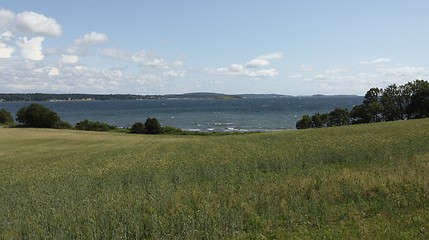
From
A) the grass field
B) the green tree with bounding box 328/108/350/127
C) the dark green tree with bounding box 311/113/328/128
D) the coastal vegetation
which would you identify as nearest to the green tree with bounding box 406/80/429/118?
the green tree with bounding box 328/108/350/127

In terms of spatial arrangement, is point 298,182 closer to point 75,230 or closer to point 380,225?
point 380,225

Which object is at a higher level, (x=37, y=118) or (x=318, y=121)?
(x=37, y=118)

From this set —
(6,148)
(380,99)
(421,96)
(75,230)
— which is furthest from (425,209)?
(380,99)

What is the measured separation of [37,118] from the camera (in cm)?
9575

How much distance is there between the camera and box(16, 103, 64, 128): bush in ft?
313

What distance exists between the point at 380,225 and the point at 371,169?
23.7 ft

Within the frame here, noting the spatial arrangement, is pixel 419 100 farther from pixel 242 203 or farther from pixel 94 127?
pixel 242 203

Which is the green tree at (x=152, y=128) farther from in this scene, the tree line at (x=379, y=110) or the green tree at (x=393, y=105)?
the green tree at (x=393, y=105)

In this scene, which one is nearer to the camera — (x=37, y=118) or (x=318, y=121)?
(x=37, y=118)

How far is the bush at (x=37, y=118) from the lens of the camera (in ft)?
313

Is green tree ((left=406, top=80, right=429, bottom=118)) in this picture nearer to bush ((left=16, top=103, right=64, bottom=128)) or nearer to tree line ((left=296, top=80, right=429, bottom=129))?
tree line ((left=296, top=80, right=429, bottom=129))

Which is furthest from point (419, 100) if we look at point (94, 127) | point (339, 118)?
point (94, 127)

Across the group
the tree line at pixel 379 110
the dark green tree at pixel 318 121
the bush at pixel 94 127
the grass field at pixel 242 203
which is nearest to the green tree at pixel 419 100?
the tree line at pixel 379 110

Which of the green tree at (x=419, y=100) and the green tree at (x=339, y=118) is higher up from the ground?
the green tree at (x=419, y=100)
